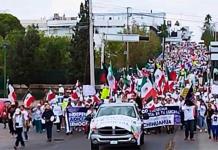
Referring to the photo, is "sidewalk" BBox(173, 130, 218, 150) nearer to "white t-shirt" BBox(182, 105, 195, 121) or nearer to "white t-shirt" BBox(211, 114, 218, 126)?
"white t-shirt" BBox(211, 114, 218, 126)

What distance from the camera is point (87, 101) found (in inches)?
1155

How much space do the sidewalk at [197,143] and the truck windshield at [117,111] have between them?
201cm

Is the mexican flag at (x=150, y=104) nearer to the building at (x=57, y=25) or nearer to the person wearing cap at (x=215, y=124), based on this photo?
the person wearing cap at (x=215, y=124)

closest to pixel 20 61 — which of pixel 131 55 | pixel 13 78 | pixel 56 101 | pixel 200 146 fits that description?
pixel 13 78

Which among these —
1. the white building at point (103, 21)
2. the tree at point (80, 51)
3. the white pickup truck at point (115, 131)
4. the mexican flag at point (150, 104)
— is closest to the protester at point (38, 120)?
the mexican flag at point (150, 104)

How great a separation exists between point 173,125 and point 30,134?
6.74 meters

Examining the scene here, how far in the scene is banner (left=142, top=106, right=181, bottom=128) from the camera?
26.6 meters

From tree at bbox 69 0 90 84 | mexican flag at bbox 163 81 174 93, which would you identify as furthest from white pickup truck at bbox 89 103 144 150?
tree at bbox 69 0 90 84

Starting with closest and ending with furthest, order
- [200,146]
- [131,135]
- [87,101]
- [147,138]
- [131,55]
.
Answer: [131,135]
[200,146]
[147,138]
[87,101]
[131,55]

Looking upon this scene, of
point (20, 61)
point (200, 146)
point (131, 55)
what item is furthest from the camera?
point (131, 55)

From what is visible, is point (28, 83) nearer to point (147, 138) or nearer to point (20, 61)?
point (20, 61)

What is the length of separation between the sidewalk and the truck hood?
2.10 m

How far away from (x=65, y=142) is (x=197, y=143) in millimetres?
5462

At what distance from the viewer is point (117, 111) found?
829 inches
